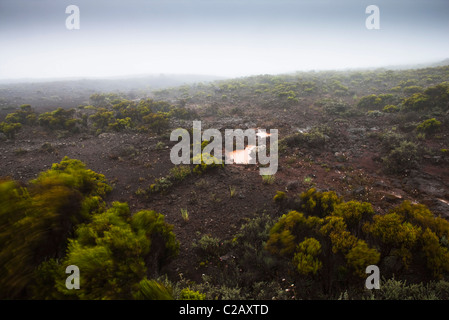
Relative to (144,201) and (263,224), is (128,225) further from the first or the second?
Result: (144,201)

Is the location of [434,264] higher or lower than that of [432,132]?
lower

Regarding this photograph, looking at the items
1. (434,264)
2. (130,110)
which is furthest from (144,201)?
(130,110)

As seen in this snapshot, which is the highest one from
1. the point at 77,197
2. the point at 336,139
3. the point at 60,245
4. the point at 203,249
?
the point at 336,139

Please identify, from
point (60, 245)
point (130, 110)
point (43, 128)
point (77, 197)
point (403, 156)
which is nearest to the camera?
point (60, 245)

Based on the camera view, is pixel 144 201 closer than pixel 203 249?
No

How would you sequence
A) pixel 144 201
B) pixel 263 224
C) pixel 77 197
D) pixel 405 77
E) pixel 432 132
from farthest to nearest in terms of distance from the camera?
pixel 405 77, pixel 432 132, pixel 144 201, pixel 263 224, pixel 77 197

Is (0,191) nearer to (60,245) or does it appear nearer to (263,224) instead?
(60,245)

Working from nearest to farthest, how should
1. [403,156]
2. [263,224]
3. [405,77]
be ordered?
[263,224] → [403,156] → [405,77]

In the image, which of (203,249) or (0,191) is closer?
(0,191)

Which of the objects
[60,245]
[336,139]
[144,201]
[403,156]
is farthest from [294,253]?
[336,139]
